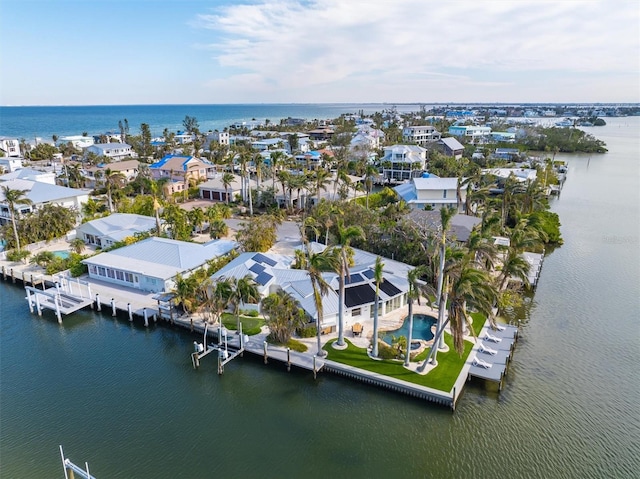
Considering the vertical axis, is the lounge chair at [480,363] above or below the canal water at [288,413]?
above

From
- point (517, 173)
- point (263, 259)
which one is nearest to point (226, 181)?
point (263, 259)

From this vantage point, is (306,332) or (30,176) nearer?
(306,332)

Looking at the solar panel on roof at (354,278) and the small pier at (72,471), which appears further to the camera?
the solar panel on roof at (354,278)

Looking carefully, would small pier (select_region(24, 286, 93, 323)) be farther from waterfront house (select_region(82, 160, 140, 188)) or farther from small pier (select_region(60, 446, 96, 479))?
waterfront house (select_region(82, 160, 140, 188))

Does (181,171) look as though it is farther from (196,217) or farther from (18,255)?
(18,255)

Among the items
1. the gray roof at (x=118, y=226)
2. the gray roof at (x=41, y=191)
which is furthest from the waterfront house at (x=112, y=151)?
the gray roof at (x=118, y=226)

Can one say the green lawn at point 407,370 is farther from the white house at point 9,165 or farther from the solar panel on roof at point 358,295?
the white house at point 9,165
